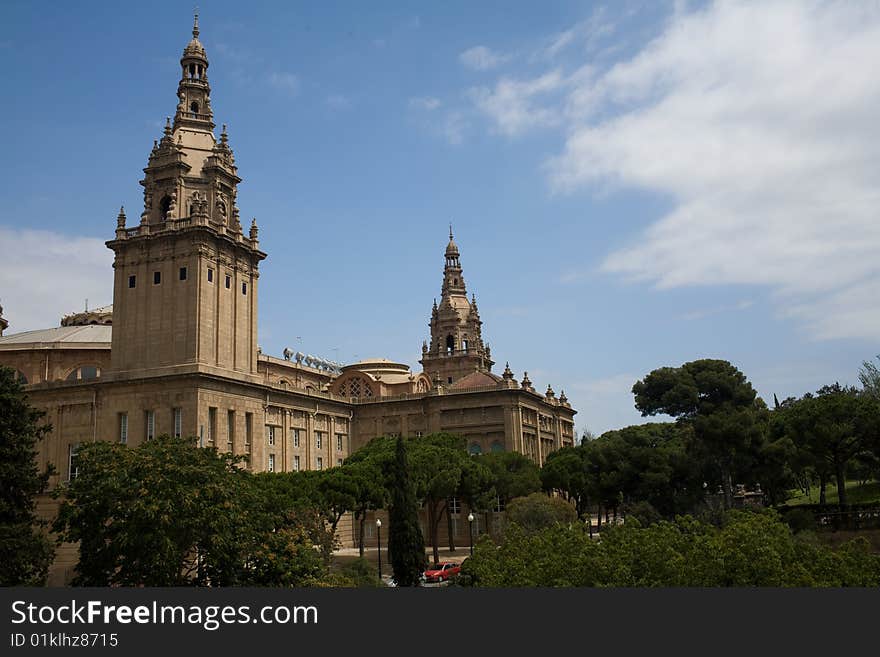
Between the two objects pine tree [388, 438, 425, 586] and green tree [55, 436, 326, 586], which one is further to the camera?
pine tree [388, 438, 425, 586]

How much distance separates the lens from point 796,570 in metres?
20.3

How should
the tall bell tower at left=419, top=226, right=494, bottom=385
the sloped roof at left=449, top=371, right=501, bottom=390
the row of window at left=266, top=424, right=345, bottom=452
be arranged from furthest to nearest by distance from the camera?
the tall bell tower at left=419, top=226, right=494, bottom=385 < the sloped roof at left=449, top=371, right=501, bottom=390 < the row of window at left=266, top=424, right=345, bottom=452

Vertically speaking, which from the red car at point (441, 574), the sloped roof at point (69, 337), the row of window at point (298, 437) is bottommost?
the red car at point (441, 574)

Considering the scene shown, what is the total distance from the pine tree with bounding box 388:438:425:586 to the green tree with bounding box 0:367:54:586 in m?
15.0

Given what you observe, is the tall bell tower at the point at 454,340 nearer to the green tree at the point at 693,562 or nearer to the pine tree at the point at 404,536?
the pine tree at the point at 404,536

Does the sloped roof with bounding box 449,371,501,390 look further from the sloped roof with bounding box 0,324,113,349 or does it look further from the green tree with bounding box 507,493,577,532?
the sloped roof with bounding box 0,324,113,349

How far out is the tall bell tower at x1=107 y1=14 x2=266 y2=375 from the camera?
53.6m

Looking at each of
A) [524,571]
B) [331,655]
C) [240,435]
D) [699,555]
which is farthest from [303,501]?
[331,655]

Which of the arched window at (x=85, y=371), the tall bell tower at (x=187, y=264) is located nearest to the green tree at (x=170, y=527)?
the tall bell tower at (x=187, y=264)

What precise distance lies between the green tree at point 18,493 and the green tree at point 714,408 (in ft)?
113

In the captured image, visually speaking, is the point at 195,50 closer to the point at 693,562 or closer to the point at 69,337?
the point at 69,337

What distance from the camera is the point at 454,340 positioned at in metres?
100

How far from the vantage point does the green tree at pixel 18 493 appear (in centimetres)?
3086

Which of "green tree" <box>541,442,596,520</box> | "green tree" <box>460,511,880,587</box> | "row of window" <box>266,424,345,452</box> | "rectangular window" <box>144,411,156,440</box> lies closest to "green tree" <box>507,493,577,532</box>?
"green tree" <box>541,442,596,520</box>
